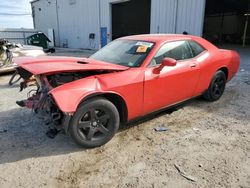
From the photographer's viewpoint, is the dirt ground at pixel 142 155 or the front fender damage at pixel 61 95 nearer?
the dirt ground at pixel 142 155

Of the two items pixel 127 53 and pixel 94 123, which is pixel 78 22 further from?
pixel 94 123

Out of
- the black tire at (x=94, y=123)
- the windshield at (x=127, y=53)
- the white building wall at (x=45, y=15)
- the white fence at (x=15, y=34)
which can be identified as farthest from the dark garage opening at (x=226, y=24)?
the black tire at (x=94, y=123)

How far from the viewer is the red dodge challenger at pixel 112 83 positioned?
2.89 m

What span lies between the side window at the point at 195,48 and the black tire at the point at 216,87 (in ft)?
2.18

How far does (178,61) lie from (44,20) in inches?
947

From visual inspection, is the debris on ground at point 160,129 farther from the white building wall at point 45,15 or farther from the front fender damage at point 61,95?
the white building wall at point 45,15

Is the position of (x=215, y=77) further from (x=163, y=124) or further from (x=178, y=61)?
(x=163, y=124)

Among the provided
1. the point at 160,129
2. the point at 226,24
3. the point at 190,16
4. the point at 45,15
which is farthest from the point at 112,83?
the point at 226,24

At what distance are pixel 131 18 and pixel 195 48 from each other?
753 inches

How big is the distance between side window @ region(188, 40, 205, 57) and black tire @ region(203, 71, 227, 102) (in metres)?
0.66

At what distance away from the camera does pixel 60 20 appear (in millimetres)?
21672

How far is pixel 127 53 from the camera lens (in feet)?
12.2

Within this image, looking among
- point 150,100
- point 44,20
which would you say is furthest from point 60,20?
point 150,100

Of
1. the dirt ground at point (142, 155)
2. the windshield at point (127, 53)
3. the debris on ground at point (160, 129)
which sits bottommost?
the dirt ground at point (142, 155)
